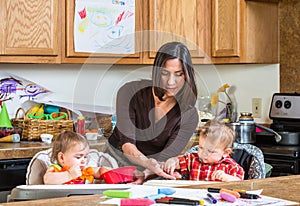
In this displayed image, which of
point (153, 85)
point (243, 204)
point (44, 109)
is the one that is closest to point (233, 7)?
point (44, 109)

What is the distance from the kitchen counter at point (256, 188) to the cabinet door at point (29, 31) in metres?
2.21

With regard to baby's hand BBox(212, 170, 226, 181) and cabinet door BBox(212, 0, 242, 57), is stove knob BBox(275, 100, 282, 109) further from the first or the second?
baby's hand BBox(212, 170, 226, 181)

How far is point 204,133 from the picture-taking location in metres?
2.49

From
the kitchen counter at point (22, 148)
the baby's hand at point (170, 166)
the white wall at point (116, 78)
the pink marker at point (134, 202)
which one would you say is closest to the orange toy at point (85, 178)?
the baby's hand at point (170, 166)

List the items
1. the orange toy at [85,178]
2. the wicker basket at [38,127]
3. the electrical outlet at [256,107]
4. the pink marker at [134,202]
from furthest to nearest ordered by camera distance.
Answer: the electrical outlet at [256,107] < the wicker basket at [38,127] < the orange toy at [85,178] < the pink marker at [134,202]

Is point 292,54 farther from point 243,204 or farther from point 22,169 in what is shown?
point 243,204

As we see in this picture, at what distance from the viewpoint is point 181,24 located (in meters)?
4.13

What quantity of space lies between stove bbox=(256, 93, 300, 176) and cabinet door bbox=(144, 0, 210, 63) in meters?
0.56

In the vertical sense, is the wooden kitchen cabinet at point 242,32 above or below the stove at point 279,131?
above

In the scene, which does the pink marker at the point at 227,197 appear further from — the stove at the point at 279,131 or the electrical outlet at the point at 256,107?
the electrical outlet at the point at 256,107

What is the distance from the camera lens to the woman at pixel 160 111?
8.44 feet

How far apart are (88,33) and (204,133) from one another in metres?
1.62

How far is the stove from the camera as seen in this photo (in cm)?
351

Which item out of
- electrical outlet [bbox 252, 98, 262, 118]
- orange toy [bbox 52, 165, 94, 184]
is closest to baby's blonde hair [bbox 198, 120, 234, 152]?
orange toy [bbox 52, 165, 94, 184]
